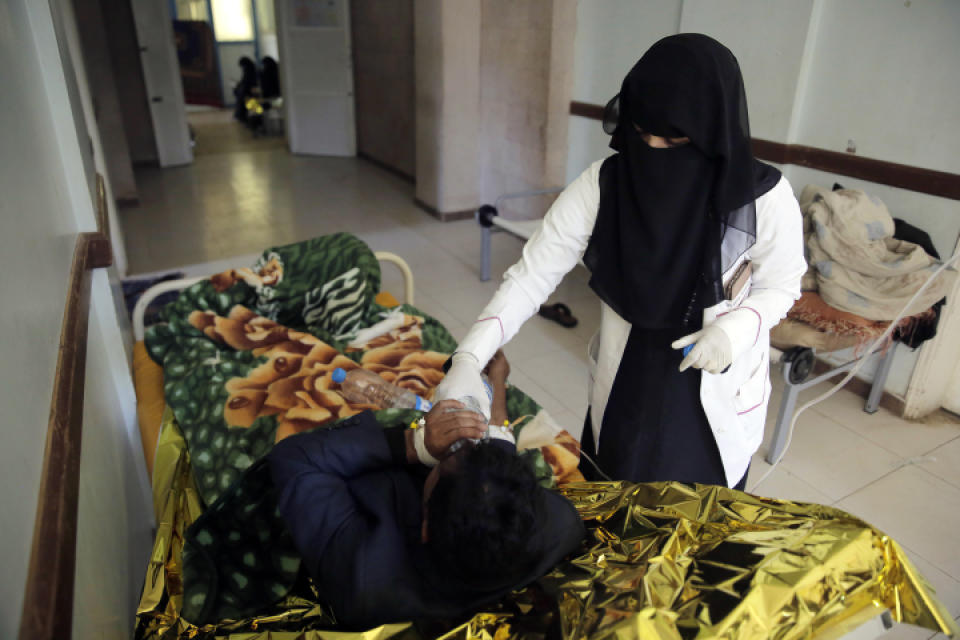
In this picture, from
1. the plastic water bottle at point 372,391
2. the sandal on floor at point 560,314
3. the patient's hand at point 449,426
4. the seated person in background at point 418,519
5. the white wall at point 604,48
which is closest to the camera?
the seated person in background at point 418,519

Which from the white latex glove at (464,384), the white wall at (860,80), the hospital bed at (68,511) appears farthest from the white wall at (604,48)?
the hospital bed at (68,511)

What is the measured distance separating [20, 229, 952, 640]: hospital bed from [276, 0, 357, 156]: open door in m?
5.70

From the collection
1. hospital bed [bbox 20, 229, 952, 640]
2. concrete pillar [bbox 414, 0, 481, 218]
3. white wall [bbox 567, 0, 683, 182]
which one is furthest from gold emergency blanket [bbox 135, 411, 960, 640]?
concrete pillar [bbox 414, 0, 481, 218]

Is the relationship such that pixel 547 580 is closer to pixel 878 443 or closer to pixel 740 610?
pixel 740 610

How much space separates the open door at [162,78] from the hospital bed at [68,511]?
5458mm

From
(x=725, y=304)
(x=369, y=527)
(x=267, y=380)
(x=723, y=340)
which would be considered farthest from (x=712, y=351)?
(x=267, y=380)

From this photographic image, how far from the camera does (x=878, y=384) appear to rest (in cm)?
253

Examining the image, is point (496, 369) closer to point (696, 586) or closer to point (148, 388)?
point (696, 586)

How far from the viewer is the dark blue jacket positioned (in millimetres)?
876

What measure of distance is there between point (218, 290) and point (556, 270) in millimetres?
1374

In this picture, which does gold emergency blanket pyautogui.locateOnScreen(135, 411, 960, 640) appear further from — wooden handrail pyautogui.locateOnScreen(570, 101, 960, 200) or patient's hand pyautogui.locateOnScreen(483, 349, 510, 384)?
wooden handrail pyautogui.locateOnScreen(570, 101, 960, 200)

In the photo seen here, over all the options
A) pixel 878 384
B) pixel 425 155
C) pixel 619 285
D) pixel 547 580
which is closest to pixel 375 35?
pixel 425 155

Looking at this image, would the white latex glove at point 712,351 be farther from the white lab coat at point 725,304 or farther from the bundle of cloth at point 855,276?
the bundle of cloth at point 855,276

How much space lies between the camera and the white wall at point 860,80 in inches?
85.8
